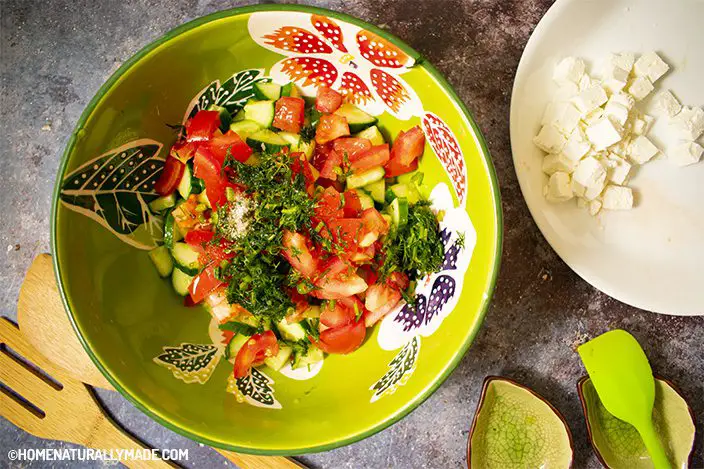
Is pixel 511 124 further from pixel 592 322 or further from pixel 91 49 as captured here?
pixel 91 49

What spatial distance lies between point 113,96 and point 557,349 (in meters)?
1.36

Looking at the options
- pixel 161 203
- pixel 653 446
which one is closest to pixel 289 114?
pixel 161 203

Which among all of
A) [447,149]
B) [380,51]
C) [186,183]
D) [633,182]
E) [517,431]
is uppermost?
[380,51]

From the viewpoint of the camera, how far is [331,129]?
4.73 feet

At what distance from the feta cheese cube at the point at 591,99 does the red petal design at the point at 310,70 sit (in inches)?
26.3

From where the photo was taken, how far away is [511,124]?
1.53 m

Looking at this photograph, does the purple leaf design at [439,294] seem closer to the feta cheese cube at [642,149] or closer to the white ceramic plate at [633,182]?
the white ceramic plate at [633,182]

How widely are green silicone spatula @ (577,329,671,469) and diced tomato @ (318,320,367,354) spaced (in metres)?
0.62

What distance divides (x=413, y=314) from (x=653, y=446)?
0.79 m

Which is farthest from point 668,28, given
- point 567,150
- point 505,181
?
point 505,181

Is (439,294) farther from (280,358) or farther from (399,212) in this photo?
(280,358)

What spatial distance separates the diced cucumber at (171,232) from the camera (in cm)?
145

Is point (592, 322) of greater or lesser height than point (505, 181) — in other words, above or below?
below

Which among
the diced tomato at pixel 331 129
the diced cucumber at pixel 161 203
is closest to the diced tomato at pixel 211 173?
the diced cucumber at pixel 161 203
